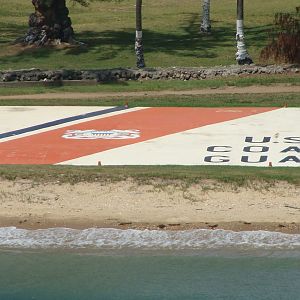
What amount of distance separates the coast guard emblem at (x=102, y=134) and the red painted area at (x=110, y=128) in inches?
7.4

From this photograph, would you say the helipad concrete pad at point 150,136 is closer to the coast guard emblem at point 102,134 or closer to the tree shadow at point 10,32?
the coast guard emblem at point 102,134

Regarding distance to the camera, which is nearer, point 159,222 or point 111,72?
point 159,222

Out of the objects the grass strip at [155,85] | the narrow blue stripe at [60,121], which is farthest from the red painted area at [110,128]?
the grass strip at [155,85]

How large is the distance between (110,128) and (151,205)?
7.08m

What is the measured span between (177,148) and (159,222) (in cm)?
506

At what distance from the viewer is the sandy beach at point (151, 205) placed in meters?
16.7

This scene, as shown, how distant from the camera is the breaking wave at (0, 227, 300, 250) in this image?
15766 millimetres

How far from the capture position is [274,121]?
2470cm

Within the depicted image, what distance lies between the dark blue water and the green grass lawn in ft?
77.5

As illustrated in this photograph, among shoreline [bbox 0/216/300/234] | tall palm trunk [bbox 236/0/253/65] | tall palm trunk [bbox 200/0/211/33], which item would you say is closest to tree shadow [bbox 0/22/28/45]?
tall palm trunk [bbox 200/0/211/33]

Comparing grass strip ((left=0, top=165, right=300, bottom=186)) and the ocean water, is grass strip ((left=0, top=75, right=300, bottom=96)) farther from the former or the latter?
the ocean water

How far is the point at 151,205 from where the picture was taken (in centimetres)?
1734

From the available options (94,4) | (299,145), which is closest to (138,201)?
(299,145)

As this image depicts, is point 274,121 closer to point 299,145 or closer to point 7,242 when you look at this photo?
point 299,145
